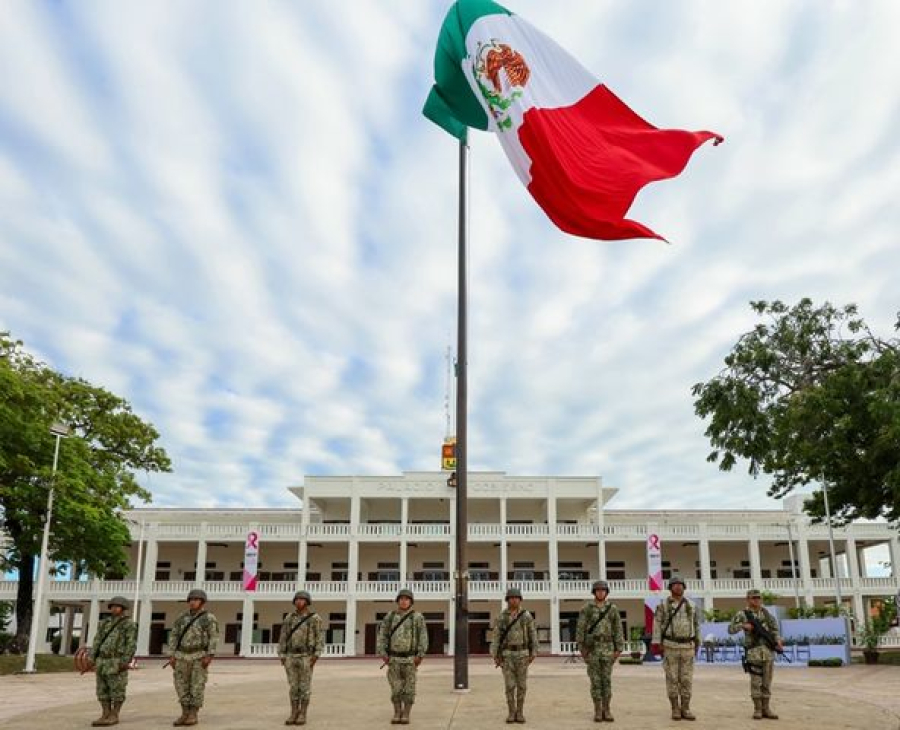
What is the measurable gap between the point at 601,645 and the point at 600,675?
344mm

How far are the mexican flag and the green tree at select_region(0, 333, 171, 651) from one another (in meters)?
18.6

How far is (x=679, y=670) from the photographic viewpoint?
9594 millimetres

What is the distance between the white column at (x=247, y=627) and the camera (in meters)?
38.1

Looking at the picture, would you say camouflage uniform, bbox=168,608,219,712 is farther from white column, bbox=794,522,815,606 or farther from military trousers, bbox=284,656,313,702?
white column, bbox=794,522,815,606

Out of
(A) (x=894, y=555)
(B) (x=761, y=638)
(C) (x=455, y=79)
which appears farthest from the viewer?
(A) (x=894, y=555)

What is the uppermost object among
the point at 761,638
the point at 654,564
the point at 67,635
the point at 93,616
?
the point at 654,564

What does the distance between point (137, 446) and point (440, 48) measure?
73.4 ft

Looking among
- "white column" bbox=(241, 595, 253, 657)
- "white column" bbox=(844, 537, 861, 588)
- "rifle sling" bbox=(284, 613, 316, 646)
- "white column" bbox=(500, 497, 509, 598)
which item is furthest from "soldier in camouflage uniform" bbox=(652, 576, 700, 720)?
"white column" bbox=(844, 537, 861, 588)

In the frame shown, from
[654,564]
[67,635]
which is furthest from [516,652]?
[67,635]

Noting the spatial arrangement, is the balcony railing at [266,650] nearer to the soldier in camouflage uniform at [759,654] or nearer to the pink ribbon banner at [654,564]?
the pink ribbon banner at [654,564]

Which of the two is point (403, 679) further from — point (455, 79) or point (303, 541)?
point (303, 541)

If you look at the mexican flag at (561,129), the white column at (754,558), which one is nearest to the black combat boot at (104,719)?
the mexican flag at (561,129)

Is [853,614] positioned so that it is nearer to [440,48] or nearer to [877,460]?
[877,460]

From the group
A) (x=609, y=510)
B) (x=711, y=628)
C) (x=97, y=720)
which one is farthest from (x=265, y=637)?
(x=97, y=720)
